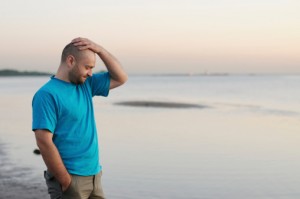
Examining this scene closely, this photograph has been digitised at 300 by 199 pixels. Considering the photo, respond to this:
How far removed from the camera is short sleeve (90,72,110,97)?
4354mm

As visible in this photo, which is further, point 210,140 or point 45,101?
point 210,140

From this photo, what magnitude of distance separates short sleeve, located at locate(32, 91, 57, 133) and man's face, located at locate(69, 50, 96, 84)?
24 cm

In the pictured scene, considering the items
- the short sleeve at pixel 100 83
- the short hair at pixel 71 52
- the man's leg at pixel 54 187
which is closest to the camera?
the short hair at pixel 71 52

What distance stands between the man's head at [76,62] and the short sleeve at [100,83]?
390mm

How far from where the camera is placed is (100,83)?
4.38 meters

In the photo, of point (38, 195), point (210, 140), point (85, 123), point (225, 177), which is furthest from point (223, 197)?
point (210, 140)

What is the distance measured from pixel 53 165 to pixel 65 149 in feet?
0.67

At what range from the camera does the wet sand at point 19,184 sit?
9648 mm

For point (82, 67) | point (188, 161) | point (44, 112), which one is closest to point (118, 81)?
point (82, 67)

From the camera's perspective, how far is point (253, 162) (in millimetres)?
13391

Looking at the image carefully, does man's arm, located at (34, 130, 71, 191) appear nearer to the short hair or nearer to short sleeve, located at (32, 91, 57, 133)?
short sleeve, located at (32, 91, 57, 133)

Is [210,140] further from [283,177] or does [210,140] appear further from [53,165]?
[53,165]

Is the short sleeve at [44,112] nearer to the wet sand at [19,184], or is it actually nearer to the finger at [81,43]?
the finger at [81,43]

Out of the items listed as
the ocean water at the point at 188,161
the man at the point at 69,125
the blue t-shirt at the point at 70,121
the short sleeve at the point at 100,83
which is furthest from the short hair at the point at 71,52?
the ocean water at the point at 188,161
